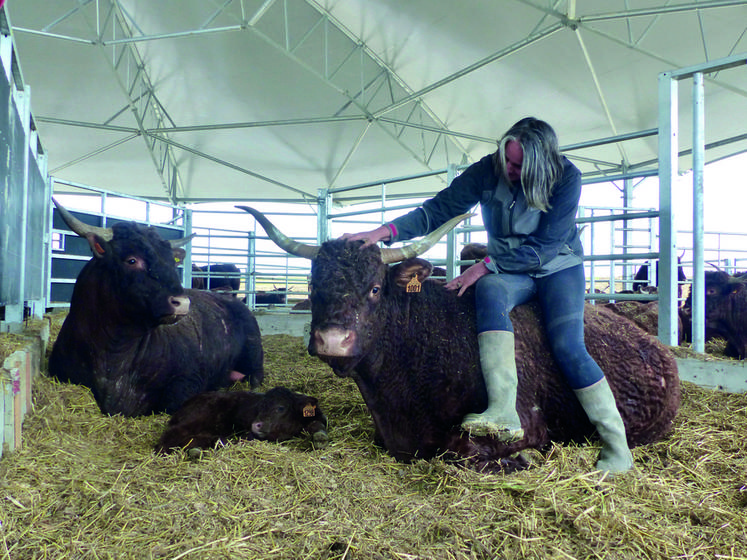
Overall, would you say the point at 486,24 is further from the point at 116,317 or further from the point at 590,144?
the point at 116,317

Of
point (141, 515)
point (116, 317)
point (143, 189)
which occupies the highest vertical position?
point (143, 189)

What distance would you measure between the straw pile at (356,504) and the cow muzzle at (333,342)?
0.64 m

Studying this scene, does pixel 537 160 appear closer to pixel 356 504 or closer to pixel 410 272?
pixel 410 272

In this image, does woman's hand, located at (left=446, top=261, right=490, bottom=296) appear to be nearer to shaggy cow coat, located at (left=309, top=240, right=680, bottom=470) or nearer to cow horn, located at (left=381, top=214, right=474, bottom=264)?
shaggy cow coat, located at (left=309, top=240, right=680, bottom=470)

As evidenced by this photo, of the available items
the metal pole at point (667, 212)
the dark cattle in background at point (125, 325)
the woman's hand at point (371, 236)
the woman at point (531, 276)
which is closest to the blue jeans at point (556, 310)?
the woman at point (531, 276)

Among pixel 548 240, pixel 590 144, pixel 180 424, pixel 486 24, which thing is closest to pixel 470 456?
pixel 548 240

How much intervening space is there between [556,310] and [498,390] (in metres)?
0.61

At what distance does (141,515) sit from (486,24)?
34.9 ft

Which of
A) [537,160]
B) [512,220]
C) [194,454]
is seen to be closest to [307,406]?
[194,454]

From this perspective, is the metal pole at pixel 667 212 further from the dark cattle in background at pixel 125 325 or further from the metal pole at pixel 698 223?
the dark cattle in background at pixel 125 325

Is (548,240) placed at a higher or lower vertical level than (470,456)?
higher

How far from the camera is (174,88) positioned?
1366cm

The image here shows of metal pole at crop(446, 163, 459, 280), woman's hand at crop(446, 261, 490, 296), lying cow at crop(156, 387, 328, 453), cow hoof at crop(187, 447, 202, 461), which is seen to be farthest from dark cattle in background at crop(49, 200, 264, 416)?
metal pole at crop(446, 163, 459, 280)

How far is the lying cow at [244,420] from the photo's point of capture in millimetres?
3443
